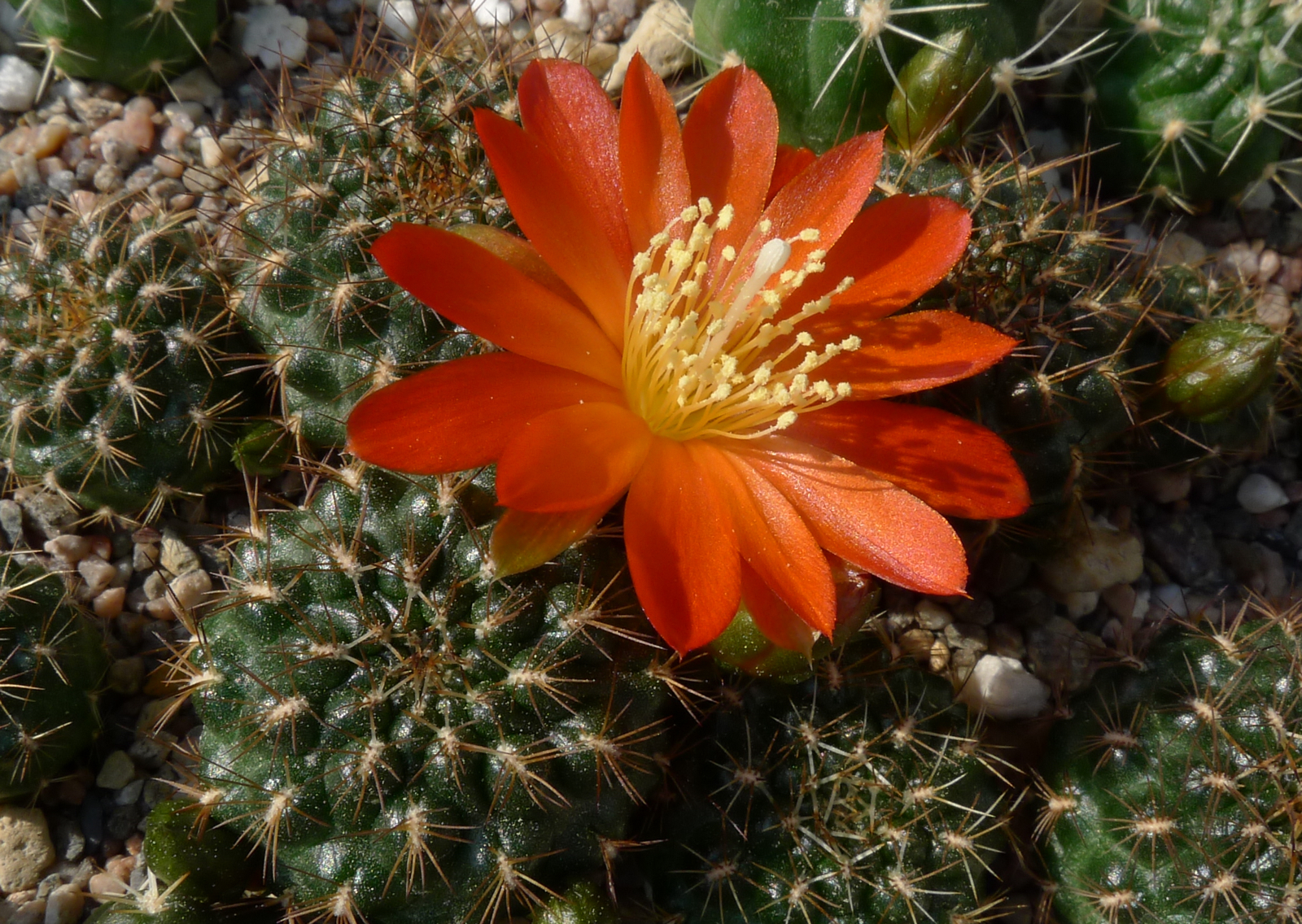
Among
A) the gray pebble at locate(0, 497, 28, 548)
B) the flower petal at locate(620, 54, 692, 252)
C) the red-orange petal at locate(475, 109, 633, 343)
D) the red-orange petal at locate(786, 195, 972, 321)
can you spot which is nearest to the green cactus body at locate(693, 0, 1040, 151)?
the red-orange petal at locate(786, 195, 972, 321)

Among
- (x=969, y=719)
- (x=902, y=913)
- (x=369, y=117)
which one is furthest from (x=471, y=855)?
(x=369, y=117)

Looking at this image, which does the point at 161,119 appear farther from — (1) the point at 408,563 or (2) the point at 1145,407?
(2) the point at 1145,407

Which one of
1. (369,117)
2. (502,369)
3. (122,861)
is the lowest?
(122,861)

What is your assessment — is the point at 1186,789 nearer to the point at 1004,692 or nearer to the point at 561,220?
the point at 1004,692

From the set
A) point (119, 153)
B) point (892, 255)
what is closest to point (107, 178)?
point (119, 153)

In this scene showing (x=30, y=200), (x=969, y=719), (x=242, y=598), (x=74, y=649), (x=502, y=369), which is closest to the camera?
(x=502, y=369)

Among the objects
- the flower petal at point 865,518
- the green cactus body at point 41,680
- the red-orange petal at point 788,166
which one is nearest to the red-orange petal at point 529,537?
the flower petal at point 865,518

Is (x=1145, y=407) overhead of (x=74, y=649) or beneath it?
overhead
